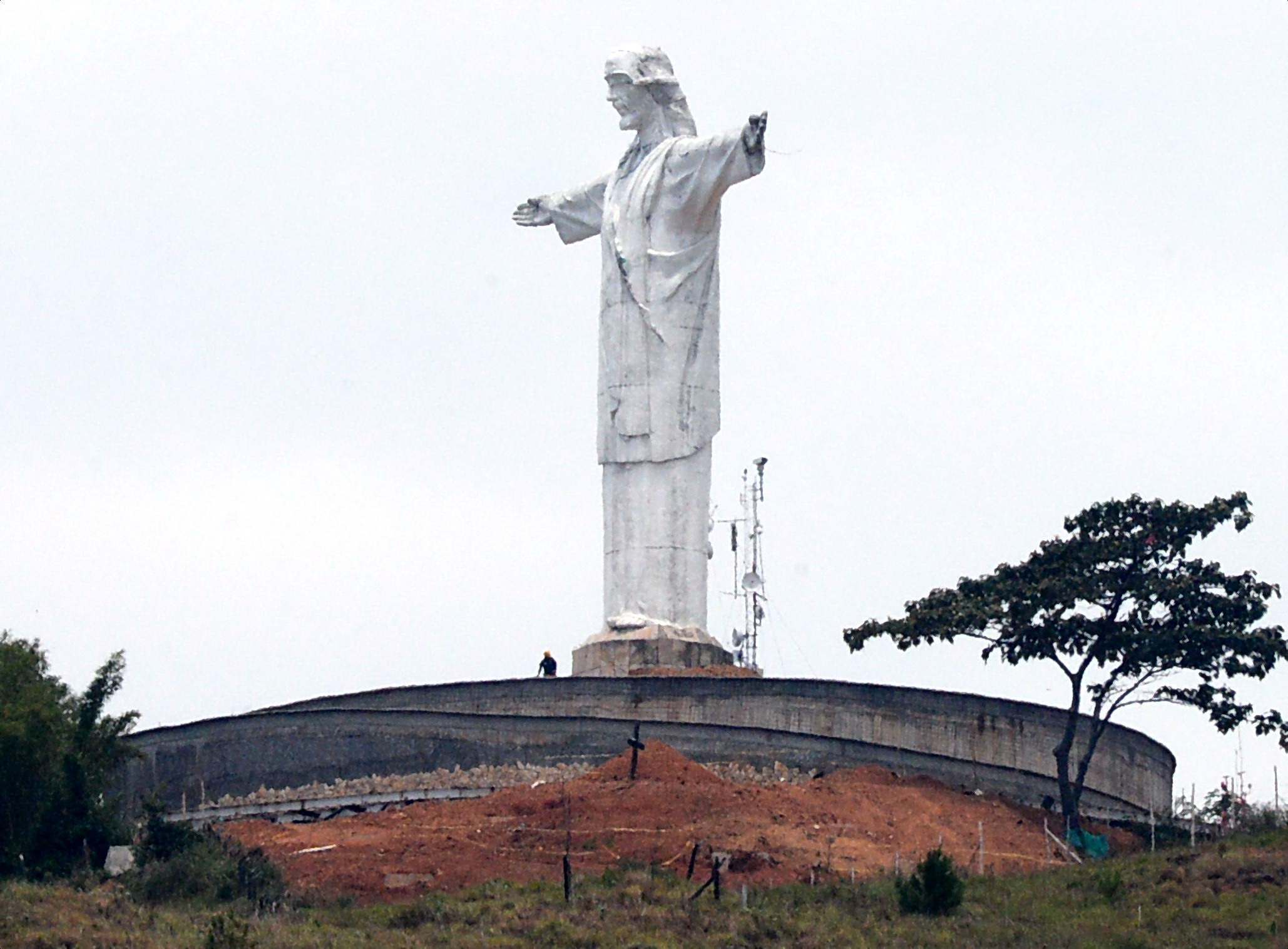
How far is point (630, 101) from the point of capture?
127 feet

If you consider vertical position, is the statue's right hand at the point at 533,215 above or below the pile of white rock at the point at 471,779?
above

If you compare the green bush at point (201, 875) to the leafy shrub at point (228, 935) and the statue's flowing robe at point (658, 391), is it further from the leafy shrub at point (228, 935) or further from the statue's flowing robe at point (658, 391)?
the statue's flowing robe at point (658, 391)

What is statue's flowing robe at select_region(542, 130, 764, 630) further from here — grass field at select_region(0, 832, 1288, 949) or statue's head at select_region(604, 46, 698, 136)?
grass field at select_region(0, 832, 1288, 949)

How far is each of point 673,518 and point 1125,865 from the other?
8279 mm

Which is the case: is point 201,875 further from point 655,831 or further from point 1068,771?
point 1068,771

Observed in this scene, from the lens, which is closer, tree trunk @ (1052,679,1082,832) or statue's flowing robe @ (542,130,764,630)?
tree trunk @ (1052,679,1082,832)

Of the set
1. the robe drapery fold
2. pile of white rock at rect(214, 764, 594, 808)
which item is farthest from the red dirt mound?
the robe drapery fold

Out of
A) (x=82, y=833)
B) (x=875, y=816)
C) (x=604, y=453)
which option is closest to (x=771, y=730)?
(x=875, y=816)

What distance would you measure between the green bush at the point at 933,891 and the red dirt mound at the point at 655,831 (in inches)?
75.7

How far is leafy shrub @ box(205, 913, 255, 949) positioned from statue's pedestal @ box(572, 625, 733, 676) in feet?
31.1

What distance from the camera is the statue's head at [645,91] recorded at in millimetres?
38406

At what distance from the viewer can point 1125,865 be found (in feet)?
105

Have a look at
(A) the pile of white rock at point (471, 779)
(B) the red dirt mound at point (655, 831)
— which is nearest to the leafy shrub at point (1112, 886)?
(B) the red dirt mound at point (655, 831)

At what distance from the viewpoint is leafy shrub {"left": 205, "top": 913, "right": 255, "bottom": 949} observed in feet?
91.7
